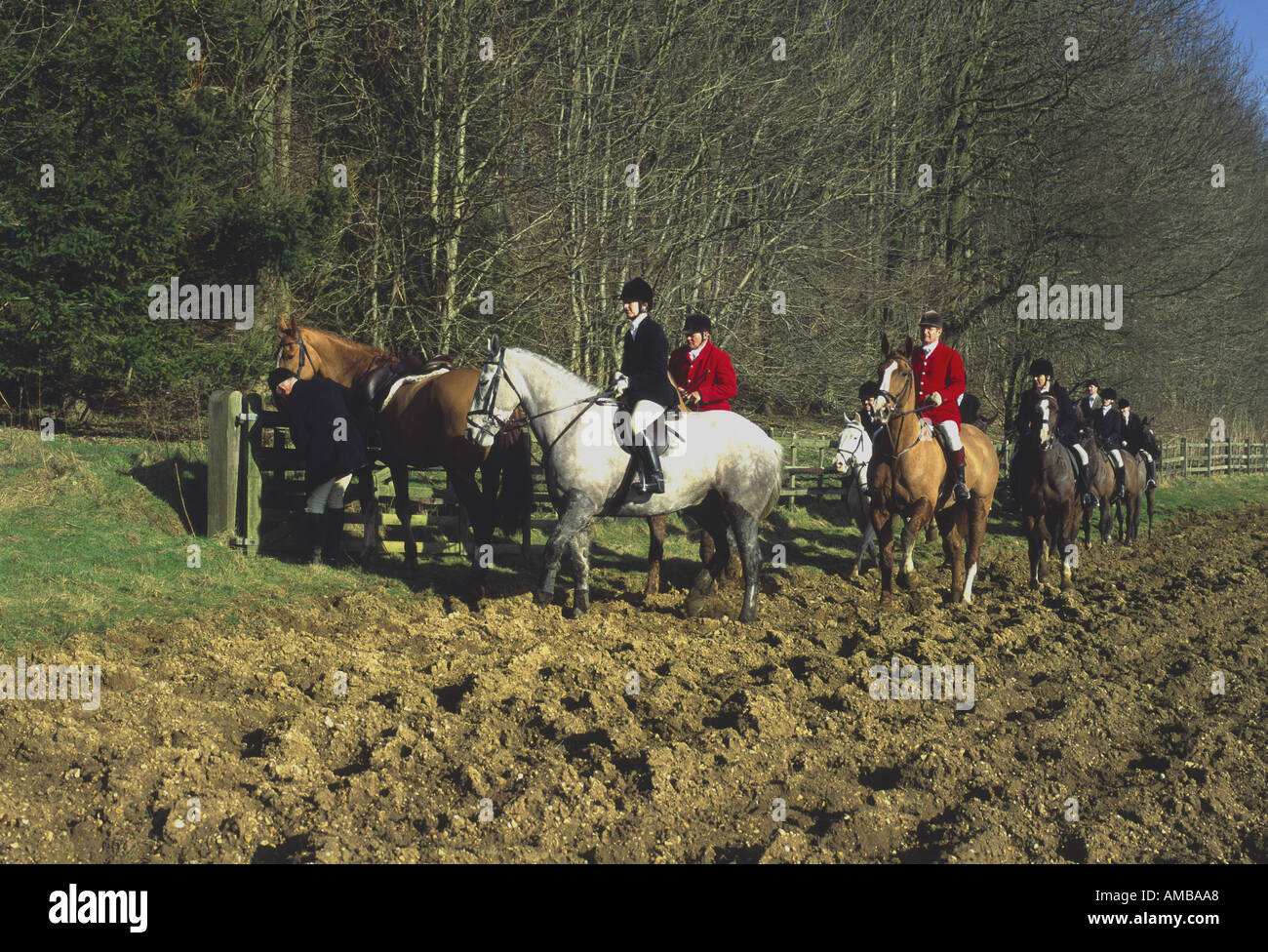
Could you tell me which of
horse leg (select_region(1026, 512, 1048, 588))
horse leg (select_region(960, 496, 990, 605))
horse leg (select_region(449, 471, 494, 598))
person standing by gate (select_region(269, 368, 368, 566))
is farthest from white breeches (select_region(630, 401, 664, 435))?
horse leg (select_region(1026, 512, 1048, 588))

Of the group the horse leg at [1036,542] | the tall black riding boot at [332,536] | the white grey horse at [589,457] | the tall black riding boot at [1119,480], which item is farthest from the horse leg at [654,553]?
the tall black riding boot at [1119,480]

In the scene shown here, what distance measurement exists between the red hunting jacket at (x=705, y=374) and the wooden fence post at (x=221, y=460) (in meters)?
4.27

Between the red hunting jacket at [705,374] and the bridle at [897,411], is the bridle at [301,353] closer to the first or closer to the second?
the red hunting jacket at [705,374]

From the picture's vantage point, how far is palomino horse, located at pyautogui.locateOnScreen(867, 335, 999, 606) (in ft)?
32.0

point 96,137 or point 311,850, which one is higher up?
point 96,137

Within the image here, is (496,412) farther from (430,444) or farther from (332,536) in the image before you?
(332,536)

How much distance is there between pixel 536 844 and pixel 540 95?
13.0 m

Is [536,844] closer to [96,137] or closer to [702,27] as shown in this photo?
[96,137]

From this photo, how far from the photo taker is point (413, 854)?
429 centimetres

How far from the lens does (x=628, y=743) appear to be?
5.71 m

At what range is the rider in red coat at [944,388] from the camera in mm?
10297

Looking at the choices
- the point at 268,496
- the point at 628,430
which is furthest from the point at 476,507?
the point at 268,496

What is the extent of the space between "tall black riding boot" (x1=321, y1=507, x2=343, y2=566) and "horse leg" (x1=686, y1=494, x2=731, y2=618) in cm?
349
